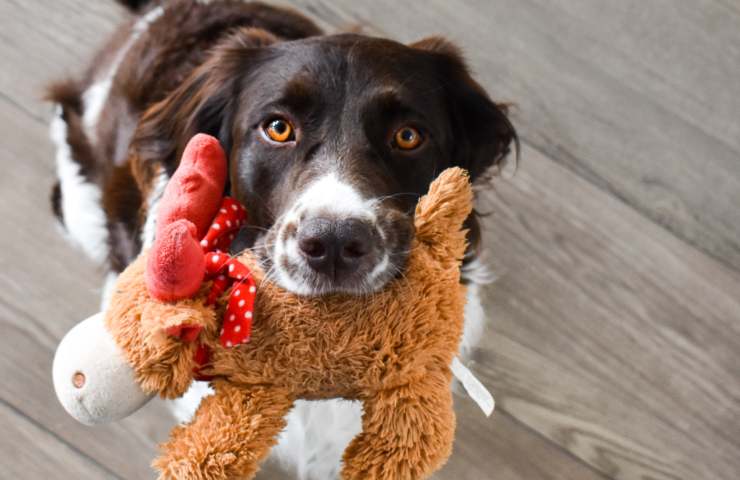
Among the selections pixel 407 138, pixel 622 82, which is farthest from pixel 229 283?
pixel 622 82

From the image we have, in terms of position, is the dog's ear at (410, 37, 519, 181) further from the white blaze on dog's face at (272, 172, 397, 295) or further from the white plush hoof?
the white plush hoof

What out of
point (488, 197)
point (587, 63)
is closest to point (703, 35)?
point (587, 63)

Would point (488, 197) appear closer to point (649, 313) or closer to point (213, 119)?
point (649, 313)

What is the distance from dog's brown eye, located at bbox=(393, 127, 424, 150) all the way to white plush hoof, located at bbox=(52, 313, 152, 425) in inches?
25.7

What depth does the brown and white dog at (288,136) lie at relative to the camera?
3.97 feet

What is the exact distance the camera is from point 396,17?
2365 millimetres

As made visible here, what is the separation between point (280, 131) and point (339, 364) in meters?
0.53

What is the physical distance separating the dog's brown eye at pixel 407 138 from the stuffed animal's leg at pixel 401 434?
0.50 meters

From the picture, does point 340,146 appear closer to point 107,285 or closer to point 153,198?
point 153,198

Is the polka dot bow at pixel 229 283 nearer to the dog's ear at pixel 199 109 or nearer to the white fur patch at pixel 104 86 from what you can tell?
the dog's ear at pixel 199 109

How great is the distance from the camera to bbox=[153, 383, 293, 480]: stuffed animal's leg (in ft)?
3.43

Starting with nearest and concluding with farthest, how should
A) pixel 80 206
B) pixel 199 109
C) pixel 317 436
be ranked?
pixel 199 109
pixel 317 436
pixel 80 206

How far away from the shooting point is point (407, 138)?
4.78 feet

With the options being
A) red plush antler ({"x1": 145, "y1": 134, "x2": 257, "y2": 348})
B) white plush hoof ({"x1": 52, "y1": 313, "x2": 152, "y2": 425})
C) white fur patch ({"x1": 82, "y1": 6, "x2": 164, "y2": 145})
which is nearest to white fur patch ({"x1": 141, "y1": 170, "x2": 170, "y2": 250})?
white fur patch ({"x1": 82, "y1": 6, "x2": 164, "y2": 145})
